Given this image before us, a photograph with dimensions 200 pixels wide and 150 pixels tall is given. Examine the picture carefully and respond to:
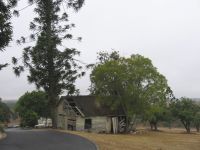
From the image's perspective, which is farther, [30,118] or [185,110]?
[30,118]

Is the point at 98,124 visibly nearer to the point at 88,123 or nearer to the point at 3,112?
the point at 88,123

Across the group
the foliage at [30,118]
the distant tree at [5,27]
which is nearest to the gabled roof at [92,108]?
the foliage at [30,118]

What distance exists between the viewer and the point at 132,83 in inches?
1873

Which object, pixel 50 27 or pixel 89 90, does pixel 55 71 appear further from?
pixel 89 90

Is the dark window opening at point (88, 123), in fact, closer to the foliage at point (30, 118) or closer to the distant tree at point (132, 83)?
the distant tree at point (132, 83)

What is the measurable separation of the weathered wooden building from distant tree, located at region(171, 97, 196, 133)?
14.1m

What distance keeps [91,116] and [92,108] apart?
1.69 meters

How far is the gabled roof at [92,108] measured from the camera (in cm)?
5256

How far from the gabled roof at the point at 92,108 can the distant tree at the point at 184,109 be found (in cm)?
1418

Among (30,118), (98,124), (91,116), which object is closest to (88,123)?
(91,116)

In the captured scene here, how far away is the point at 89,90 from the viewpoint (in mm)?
50781

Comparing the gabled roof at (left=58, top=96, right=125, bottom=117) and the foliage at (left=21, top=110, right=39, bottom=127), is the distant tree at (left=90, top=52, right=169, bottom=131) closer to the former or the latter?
the gabled roof at (left=58, top=96, right=125, bottom=117)

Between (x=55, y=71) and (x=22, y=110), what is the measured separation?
118 ft

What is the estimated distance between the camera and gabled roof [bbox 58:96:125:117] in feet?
172
